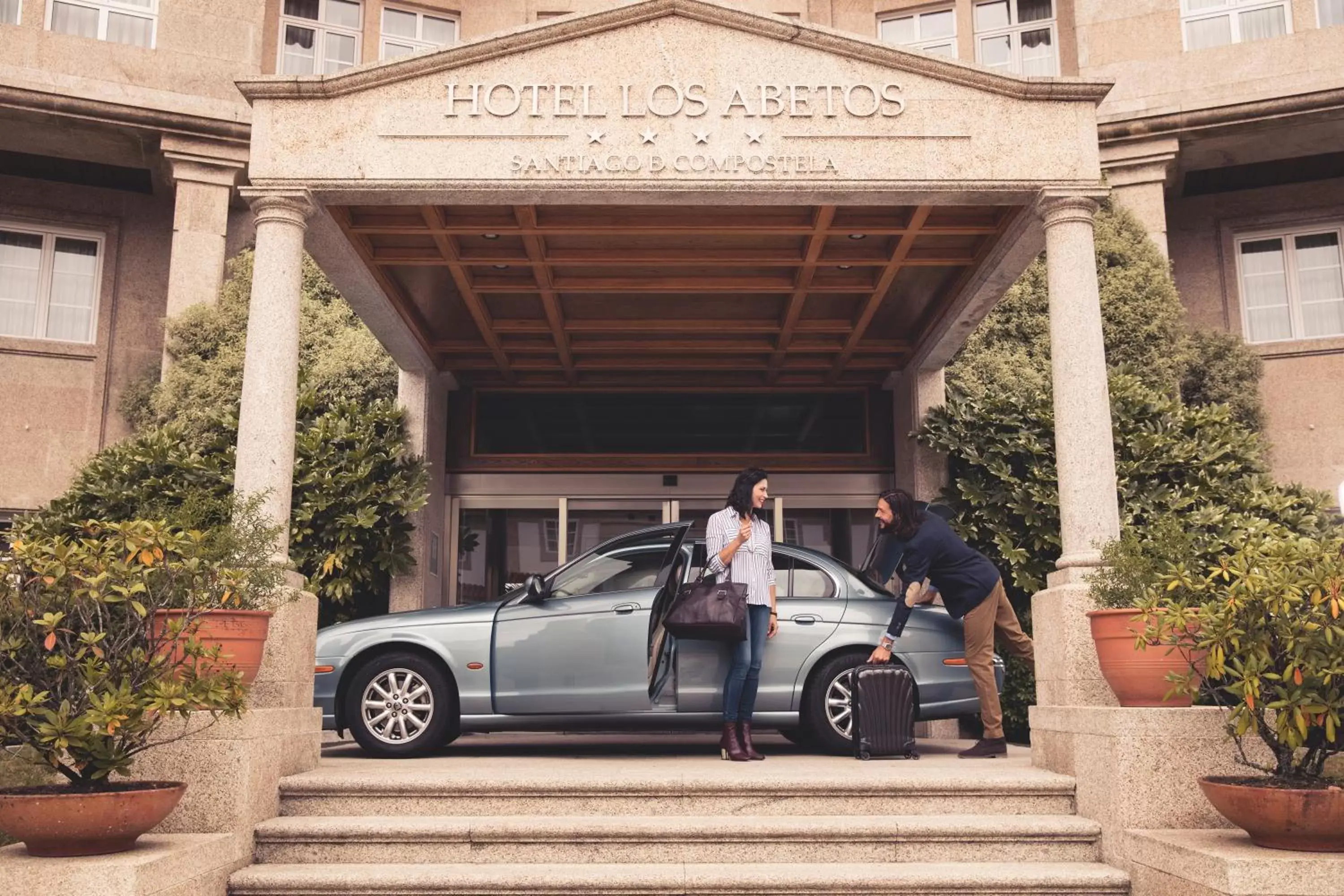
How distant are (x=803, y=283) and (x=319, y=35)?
1283cm

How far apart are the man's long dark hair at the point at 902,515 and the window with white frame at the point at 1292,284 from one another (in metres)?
12.2

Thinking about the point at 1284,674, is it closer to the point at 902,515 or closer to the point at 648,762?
the point at 902,515

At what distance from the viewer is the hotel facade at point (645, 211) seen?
782cm


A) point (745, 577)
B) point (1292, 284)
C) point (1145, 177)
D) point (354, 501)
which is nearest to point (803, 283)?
point (745, 577)

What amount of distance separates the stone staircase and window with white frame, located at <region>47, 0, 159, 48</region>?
49.2 ft

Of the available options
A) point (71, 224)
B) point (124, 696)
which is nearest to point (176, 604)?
point (124, 696)

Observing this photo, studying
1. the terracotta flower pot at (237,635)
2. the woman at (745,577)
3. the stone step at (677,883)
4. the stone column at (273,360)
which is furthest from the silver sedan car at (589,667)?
the stone step at (677,883)

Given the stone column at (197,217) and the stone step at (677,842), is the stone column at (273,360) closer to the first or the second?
the stone step at (677,842)

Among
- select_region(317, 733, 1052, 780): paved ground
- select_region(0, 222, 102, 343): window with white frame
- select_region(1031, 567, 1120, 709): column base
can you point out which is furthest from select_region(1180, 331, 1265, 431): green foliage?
select_region(0, 222, 102, 343): window with white frame

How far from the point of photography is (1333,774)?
641 centimetres

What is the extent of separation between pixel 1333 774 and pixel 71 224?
1816 centimetres

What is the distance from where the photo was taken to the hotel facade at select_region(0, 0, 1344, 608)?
25.6 ft

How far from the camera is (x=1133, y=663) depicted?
6070 mm

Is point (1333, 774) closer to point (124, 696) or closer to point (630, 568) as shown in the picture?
point (630, 568)
